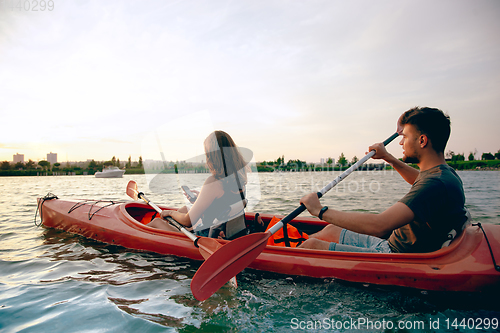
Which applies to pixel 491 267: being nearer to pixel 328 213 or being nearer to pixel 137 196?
pixel 328 213

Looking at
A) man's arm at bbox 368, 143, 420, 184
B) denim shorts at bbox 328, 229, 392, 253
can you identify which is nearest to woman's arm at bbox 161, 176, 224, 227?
denim shorts at bbox 328, 229, 392, 253

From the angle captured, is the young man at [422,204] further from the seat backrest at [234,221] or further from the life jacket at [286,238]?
the life jacket at [286,238]

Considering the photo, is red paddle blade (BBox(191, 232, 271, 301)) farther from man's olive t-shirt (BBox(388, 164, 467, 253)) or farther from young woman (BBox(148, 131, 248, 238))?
man's olive t-shirt (BBox(388, 164, 467, 253))

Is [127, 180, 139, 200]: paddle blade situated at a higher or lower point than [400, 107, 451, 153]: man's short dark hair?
lower

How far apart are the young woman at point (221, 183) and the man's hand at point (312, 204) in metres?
0.81

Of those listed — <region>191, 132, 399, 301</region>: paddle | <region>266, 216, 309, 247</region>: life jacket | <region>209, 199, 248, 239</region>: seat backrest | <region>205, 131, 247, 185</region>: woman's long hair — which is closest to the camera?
<region>191, 132, 399, 301</region>: paddle

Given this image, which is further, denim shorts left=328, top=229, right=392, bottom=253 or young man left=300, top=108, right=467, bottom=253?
denim shorts left=328, top=229, right=392, bottom=253

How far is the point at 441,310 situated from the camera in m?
2.24

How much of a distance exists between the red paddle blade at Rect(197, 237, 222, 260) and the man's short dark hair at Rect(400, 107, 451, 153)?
2328mm

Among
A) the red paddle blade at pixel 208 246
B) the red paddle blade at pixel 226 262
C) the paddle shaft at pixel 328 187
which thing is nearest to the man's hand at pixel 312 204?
the paddle shaft at pixel 328 187

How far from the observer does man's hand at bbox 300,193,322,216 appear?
7.27 feet

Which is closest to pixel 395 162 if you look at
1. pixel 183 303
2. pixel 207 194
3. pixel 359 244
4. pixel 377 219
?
pixel 359 244

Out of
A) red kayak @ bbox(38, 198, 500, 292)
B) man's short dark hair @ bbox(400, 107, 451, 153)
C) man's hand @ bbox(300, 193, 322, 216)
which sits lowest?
red kayak @ bbox(38, 198, 500, 292)

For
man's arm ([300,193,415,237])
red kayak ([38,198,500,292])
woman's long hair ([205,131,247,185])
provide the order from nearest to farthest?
man's arm ([300,193,415,237])
red kayak ([38,198,500,292])
woman's long hair ([205,131,247,185])
